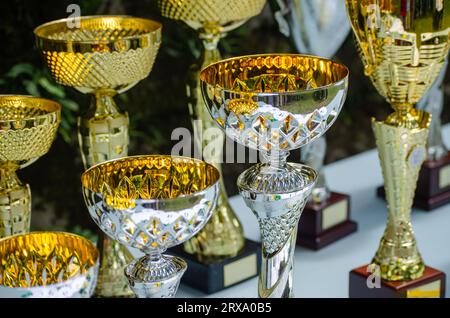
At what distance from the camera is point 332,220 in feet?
3.51

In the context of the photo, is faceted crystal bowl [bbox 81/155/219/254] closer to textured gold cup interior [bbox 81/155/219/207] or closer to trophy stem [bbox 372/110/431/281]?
textured gold cup interior [bbox 81/155/219/207]

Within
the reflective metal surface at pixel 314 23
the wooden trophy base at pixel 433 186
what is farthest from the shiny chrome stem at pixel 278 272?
the wooden trophy base at pixel 433 186

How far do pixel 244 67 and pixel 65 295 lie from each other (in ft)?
0.81

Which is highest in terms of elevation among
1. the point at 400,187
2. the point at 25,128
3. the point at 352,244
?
the point at 25,128

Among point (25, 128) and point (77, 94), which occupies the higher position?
point (25, 128)

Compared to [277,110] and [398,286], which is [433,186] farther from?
[277,110]

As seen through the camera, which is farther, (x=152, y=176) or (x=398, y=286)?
(x=398, y=286)

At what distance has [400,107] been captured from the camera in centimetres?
83

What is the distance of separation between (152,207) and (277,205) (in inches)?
4.2

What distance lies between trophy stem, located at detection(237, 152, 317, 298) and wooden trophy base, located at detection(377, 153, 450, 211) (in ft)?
1.66

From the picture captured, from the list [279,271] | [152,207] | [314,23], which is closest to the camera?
[152,207]

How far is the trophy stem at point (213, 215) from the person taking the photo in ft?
3.00

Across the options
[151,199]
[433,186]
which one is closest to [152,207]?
[151,199]
